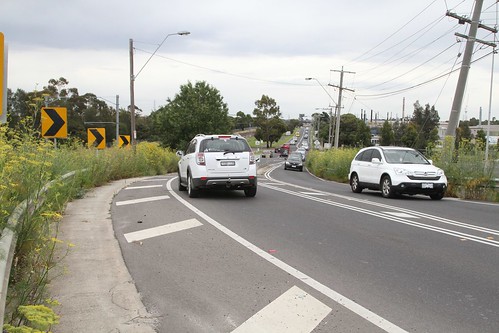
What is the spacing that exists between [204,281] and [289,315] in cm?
137

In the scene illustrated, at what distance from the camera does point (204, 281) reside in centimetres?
546

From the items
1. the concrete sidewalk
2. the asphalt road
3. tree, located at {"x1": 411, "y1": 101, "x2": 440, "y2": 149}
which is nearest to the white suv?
the asphalt road

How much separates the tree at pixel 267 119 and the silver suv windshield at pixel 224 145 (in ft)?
407

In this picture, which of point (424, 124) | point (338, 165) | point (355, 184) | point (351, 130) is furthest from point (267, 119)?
point (355, 184)

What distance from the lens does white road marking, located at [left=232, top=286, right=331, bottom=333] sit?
415 centimetres

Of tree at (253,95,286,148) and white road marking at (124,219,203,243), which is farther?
tree at (253,95,286,148)

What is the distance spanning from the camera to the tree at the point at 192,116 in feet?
227

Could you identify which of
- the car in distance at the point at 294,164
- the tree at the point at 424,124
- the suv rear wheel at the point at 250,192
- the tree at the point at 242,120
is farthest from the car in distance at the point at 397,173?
the tree at the point at 242,120

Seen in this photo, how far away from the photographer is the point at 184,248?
7016 millimetres

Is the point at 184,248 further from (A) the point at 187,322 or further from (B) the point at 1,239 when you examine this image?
(B) the point at 1,239

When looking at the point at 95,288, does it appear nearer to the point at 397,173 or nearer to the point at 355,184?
the point at 397,173

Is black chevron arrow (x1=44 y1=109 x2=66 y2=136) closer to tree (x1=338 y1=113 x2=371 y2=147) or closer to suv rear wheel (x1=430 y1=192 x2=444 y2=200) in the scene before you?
suv rear wheel (x1=430 y1=192 x2=444 y2=200)

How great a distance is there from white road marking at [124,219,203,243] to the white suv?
327cm

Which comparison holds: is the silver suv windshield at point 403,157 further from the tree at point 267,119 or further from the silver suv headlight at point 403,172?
the tree at point 267,119
